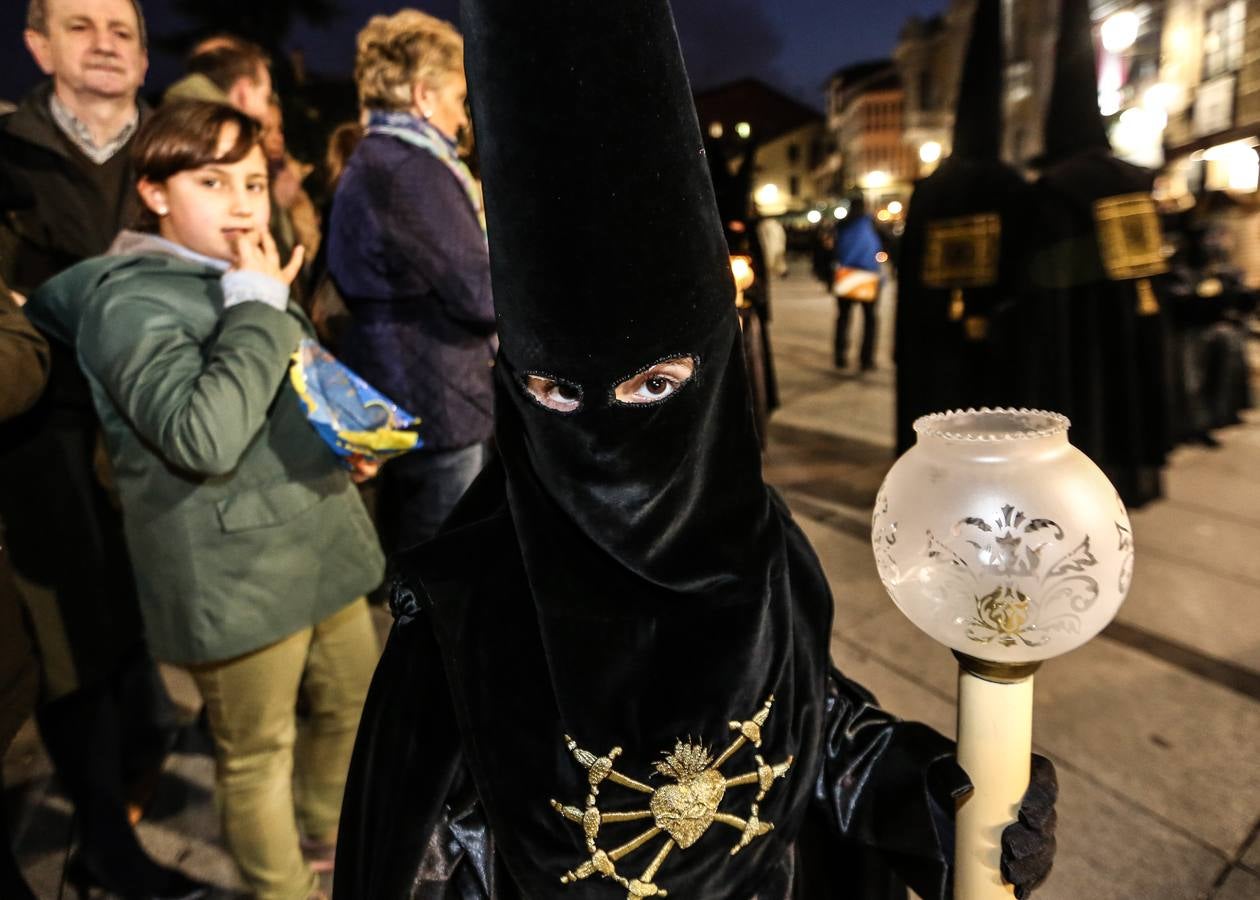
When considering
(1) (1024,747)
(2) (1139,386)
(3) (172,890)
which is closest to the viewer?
(1) (1024,747)

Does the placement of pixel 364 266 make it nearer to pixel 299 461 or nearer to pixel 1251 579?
pixel 299 461

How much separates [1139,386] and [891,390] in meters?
3.69

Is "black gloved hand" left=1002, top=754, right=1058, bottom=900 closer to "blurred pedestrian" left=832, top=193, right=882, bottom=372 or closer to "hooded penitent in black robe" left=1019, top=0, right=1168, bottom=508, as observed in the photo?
"hooded penitent in black robe" left=1019, top=0, right=1168, bottom=508

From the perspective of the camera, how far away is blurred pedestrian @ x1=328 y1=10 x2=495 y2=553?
2473 mm

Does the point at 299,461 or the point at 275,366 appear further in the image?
the point at 299,461

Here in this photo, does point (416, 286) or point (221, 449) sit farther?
point (416, 286)

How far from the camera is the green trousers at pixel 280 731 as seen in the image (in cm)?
176

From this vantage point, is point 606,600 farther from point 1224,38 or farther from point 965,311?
point 1224,38

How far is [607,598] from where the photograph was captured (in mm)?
1096

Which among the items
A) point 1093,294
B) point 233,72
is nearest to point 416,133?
point 233,72

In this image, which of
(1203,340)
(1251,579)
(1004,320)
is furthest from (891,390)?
(1251,579)

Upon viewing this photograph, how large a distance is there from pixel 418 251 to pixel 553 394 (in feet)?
5.19

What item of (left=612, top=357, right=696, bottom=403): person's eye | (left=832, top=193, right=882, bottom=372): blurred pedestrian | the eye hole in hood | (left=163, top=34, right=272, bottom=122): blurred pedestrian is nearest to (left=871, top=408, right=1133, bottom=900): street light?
(left=612, top=357, right=696, bottom=403): person's eye

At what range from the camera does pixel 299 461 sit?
177cm
